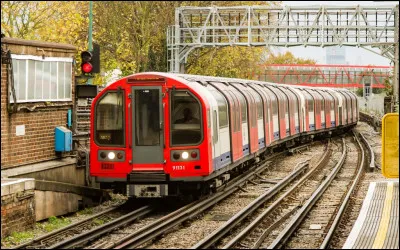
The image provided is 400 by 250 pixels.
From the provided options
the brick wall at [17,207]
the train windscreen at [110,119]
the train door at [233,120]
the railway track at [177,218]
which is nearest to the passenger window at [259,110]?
the railway track at [177,218]

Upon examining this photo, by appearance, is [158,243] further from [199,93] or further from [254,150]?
[254,150]

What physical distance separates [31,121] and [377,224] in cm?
706

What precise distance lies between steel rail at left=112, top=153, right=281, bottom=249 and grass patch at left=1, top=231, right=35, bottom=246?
159 centimetres

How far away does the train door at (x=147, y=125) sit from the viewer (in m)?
16.3

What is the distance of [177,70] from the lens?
40.9 m

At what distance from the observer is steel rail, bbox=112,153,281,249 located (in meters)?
12.6

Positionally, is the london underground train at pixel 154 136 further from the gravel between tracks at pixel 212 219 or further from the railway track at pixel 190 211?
the gravel between tracks at pixel 212 219

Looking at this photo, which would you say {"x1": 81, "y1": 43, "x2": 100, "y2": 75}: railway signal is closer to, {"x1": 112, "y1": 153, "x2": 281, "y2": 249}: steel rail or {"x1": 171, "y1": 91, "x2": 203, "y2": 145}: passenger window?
{"x1": 171, "y1": 91, "x2": 203, "y2": 145}: passenger window

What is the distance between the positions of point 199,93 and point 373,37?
100 feet

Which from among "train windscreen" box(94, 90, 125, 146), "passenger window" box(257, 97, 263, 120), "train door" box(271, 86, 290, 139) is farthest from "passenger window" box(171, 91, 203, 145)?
"train door" box(271, 86, 290, 139)

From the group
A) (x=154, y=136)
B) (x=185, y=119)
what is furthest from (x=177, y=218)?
(x=185, y=119)

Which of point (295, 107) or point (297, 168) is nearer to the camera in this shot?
point (297, 168)

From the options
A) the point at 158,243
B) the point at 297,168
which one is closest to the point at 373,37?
the point at 297,168

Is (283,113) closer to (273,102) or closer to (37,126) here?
(273,102)
